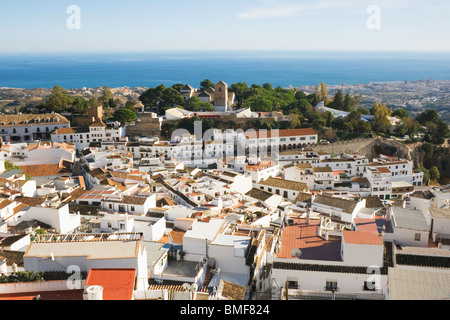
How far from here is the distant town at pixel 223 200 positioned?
7.01 metres

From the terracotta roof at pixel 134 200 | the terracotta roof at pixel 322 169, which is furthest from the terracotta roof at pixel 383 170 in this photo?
the terracotta roof at pixel 134 200

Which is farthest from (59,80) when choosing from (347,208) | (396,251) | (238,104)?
(396,251)

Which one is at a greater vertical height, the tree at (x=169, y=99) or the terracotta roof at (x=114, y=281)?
the tree at (x=169, y=99)

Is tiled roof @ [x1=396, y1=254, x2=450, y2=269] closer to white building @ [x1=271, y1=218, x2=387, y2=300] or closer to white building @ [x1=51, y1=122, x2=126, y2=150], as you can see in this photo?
white building @ [x1=271, y1=218, x2=387, y2=300]

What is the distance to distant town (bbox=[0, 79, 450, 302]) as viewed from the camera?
7.01 metres

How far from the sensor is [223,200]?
1706cm

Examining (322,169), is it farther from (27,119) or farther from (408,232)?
(27,119)

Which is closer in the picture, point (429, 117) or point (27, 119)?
point (27, 119)

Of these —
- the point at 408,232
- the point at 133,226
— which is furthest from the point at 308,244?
the point at 133,226

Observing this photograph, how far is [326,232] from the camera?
9.48m

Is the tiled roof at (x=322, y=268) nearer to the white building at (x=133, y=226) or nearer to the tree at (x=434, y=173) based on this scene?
the white building at (x=133, y=226)

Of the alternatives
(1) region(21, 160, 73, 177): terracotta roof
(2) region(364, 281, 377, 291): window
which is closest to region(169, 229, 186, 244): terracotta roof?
(2) region(364, 281, 377, 291): window

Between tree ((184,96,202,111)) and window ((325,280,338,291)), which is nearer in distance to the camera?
window ((325,280,338,291))

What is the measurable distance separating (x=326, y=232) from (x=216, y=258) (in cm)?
264
